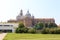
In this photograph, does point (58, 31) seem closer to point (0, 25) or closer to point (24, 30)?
point (24, 30)

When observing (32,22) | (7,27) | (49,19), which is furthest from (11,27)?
(49,19)

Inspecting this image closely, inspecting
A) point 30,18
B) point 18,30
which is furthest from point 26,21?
point 18,30

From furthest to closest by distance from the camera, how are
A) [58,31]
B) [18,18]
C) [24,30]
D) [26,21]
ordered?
[18,18]
[26,21]
[24,30]
[58,31]

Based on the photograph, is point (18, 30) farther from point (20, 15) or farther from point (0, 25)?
point (20, 15)

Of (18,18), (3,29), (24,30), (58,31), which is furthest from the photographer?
(18,18)

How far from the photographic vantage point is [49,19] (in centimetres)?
12738

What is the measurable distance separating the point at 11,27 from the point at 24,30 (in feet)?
96.7

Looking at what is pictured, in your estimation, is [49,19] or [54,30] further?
[49,19]

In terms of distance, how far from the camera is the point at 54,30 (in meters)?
46.9

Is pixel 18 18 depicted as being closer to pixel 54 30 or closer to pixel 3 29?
pixel 3 29

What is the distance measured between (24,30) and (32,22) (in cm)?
7121

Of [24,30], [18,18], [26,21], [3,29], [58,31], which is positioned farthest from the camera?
[18,18]

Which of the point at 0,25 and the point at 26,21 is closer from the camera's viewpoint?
the point at 0,25

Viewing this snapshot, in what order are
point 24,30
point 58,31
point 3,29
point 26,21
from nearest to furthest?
point 58,31 → point 24,30 → point 3,29 → point 26,21
